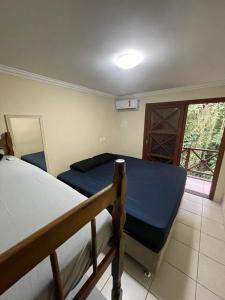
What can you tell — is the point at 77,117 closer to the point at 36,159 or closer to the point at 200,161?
the point at 36,159

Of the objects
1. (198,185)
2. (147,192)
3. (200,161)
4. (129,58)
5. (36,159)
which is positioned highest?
(129,58)

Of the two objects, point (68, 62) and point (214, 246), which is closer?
point (68, 62)

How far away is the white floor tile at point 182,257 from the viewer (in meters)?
1.48

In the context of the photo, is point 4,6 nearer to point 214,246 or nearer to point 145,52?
point 145,52

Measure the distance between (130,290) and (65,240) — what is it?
4.33 feet

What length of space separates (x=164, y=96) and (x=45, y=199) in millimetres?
2967

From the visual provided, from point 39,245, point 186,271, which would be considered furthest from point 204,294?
point 39,245

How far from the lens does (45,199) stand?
3.57 ft

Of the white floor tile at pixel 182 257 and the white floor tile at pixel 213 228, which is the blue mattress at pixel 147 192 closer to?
the white floor tile at pixel 182 257

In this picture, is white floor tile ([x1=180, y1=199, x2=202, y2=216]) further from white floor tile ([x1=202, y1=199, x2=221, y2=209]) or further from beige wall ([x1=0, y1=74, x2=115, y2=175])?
beige wall ([x1=0, y1=74, x2=115, y2=175])

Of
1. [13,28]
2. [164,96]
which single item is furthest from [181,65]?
[13,28]

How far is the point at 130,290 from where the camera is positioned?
130 cm

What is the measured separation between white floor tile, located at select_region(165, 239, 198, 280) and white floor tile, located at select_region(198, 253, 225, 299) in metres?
0.06

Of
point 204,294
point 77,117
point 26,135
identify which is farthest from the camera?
point 77,117
